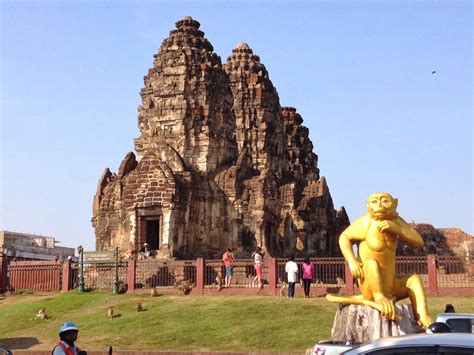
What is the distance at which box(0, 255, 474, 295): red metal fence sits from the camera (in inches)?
874

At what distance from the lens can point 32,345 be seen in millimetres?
18359

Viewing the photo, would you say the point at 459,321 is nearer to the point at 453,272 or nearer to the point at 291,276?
the point at 291,276

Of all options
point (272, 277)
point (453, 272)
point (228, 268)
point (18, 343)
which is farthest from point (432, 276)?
point (18, 343)

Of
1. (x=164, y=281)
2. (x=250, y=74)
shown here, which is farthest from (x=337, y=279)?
(x=250, y=74)

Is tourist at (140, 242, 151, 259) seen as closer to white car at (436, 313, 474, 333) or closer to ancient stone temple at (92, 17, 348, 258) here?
ancient stone temple at (92, 17, 348, 258)

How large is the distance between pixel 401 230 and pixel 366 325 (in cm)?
156

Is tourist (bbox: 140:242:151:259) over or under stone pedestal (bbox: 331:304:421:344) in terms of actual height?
over

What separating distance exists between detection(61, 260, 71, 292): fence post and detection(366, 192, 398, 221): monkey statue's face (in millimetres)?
16959

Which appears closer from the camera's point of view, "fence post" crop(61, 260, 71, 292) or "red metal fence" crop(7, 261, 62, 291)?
"fence post" crop(61, 260, 71, 292)

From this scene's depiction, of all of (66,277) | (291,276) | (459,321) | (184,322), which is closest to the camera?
(459,321)

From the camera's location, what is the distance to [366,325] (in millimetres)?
10289

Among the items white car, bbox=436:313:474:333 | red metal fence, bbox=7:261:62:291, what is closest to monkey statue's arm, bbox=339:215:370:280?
white car, bbox=436:313:474:333

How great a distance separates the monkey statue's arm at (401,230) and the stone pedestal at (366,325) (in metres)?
1.06

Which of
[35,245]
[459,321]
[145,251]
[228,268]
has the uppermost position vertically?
[35,245]
